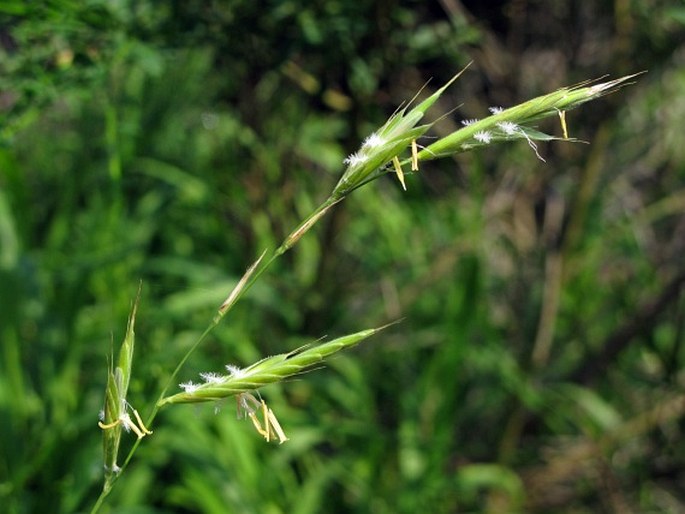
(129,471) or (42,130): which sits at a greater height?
(42,130)

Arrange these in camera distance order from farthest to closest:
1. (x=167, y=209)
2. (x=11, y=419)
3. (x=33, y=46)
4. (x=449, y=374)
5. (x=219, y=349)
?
(x=167, y=209) → (x=219, y=349) → (x=449, y=374) → (x=11, y=419) → (x=33, y=46)

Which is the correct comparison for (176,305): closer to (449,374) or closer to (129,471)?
(129,471)

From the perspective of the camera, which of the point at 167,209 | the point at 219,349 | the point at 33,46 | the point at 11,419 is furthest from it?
the point at 167,209

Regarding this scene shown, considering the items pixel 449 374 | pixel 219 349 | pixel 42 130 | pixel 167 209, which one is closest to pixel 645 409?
pixel 449 374

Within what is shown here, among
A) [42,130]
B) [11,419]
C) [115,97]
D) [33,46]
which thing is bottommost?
[11,419]

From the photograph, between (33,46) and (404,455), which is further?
(404,455)

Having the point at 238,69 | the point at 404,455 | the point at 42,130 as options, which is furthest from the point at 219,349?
the point at 42,130
